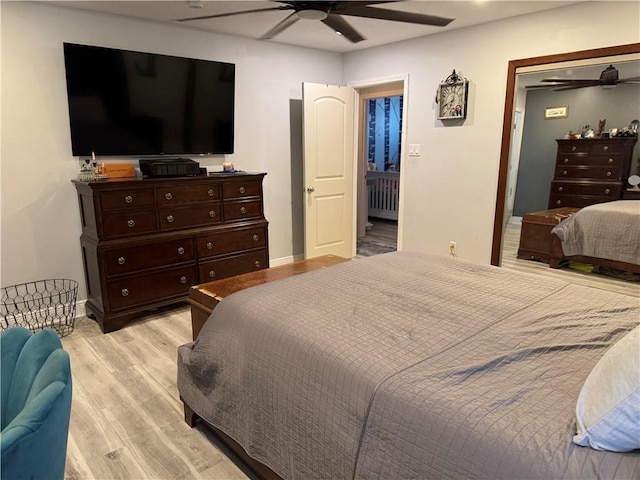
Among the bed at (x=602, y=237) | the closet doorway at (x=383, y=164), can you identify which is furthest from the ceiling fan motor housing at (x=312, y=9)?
the closet doorway at (x=383, y=164)

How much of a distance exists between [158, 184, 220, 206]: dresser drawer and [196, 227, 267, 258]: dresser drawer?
325 millimetres

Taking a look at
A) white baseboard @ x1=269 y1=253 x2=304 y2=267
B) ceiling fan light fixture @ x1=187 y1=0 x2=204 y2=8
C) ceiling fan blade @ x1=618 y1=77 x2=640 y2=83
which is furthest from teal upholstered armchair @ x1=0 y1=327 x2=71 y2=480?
ceiling fan blade @ x1=618 y1=77 x2=640 y2=83

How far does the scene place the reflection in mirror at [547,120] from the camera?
329cm

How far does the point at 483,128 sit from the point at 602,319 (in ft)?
8.83

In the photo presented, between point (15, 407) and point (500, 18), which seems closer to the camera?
point (15, 407)

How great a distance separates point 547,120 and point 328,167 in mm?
2242

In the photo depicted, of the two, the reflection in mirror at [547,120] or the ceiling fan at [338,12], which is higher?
the ceiling fan at [338,12]

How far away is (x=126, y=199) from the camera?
3123 millimetres

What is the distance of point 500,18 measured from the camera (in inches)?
141

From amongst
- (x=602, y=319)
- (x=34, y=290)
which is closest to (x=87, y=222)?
(x=34, y=290)

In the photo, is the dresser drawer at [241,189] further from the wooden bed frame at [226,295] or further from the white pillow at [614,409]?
the white pillow at [614,409]

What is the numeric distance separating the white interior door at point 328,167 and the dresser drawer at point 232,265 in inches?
35.1

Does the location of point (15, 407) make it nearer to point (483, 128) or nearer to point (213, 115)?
point (213, 115)

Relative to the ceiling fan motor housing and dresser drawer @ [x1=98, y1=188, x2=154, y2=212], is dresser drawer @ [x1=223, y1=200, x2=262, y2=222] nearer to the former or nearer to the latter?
dresser drawer @ [x1=98, y1=188, x2=154, y2=212]
